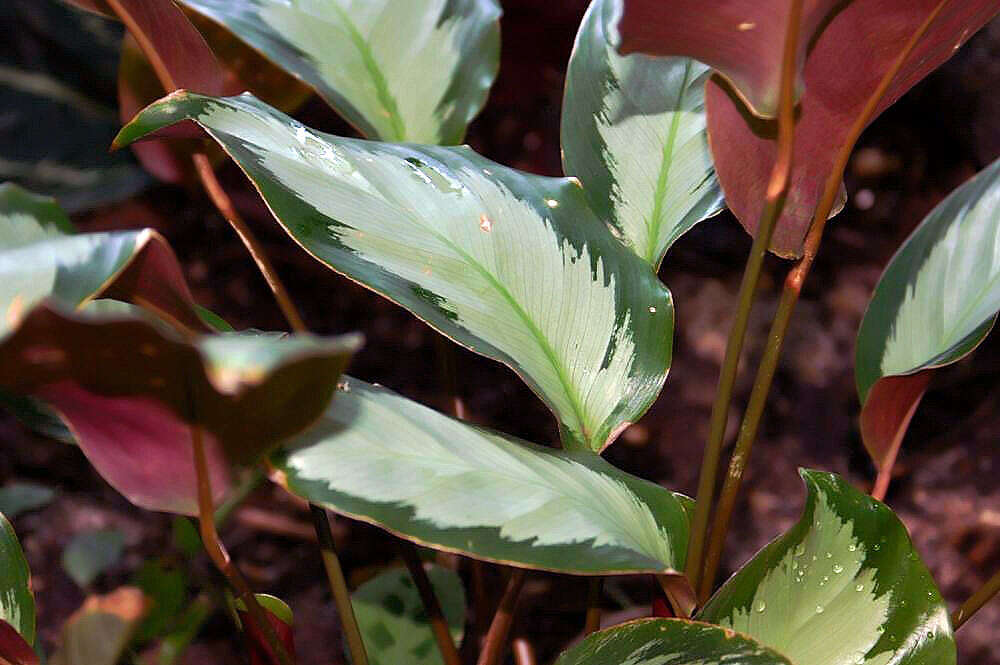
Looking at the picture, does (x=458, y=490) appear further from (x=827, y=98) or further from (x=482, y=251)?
(x=827, y=98)

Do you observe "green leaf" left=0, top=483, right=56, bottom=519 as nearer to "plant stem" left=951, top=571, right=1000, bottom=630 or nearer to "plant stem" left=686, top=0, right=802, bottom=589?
"plant stem" left=686, top=0, right=802, bottom=589

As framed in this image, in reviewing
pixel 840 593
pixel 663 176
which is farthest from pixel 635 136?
pixel 840 593

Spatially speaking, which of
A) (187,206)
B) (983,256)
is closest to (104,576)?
(187,206)

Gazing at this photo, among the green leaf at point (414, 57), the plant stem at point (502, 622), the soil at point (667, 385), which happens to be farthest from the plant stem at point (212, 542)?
the soil at point (667, 385)

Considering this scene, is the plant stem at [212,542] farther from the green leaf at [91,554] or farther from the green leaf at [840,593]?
the green leaf at [91,554]

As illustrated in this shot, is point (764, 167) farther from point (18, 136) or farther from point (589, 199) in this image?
point (18, 136)

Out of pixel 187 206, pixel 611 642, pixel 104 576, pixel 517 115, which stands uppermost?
pixel 517 115

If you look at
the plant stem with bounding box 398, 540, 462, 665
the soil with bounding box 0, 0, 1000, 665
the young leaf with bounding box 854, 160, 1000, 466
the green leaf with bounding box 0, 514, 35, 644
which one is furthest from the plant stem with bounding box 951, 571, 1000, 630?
Result: the green leaf with bounding box 0, 514, 35, 644
